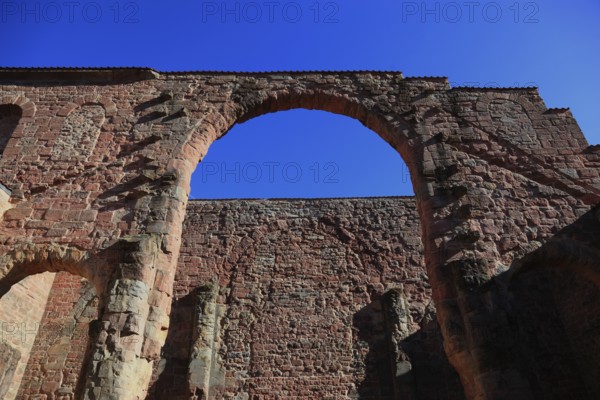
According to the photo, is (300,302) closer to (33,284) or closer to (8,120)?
(33,284)

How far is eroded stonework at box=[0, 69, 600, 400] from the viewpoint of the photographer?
511cm

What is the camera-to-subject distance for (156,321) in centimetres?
501

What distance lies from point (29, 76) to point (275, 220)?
21.7 feet

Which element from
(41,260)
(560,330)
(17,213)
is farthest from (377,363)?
(17,213)

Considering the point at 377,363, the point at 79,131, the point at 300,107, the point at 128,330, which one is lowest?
Result: the point at 128,330

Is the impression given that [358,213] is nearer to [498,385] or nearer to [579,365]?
[579,365]

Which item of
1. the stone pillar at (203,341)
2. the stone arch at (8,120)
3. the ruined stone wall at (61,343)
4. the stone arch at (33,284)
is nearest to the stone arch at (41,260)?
the stone arch at (33,284)

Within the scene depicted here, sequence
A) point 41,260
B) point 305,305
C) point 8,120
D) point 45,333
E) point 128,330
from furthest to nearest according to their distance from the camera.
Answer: point 305,305 → point 45,333 → point 8,120 → point 41,260 → point 128,330

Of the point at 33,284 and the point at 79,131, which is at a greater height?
the point at 79,131

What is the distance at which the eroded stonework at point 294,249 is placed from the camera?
5.11 m

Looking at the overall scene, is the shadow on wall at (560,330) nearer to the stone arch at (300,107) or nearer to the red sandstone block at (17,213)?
the stone arch at (300,107)

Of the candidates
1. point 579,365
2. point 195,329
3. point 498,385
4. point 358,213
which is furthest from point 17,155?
point 579,365

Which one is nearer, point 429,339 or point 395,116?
point 395,116

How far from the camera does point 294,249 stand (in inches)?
445
